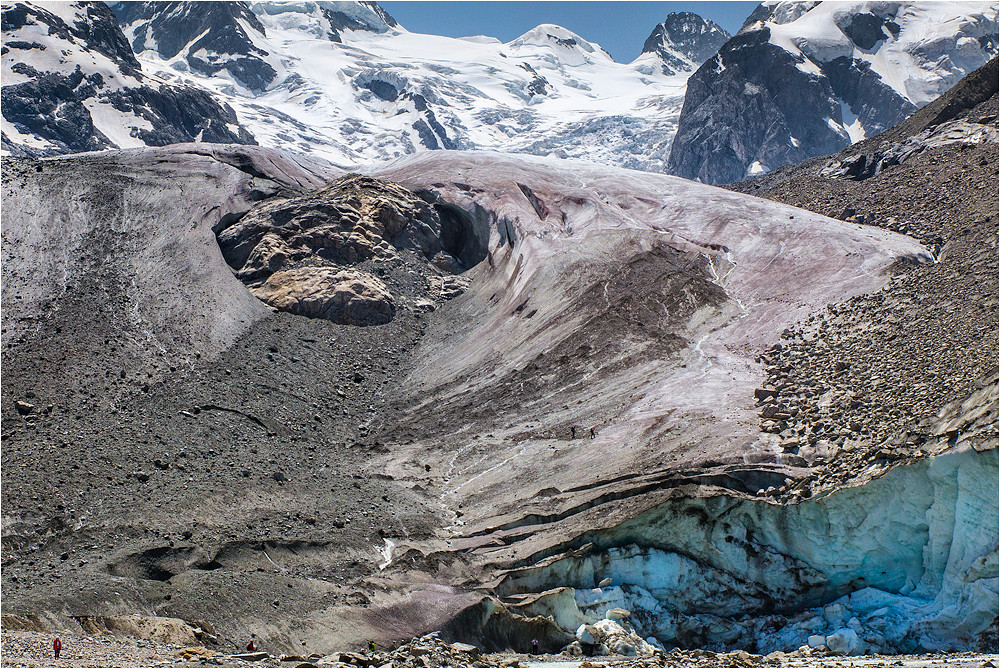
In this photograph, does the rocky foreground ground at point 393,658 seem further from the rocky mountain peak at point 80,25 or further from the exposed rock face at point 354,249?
the rocky mountain peak at point 80,25

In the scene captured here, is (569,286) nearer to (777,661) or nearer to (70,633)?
(777,661)

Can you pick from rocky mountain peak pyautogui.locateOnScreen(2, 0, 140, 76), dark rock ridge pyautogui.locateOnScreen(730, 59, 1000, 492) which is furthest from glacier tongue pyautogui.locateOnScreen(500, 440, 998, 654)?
Result: rocky mountain peak pyautogui.locateOnScreen(2, 0, 140, 76)

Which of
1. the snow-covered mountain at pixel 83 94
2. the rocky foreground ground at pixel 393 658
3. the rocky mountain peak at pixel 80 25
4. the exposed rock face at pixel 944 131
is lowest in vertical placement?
the rocky foreground ground at pixel 393 658

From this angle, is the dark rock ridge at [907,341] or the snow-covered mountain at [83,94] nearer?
the dark rock ridge at [907,341]

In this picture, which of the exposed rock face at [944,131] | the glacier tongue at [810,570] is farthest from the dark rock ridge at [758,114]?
the glacier tongue at [810,570]

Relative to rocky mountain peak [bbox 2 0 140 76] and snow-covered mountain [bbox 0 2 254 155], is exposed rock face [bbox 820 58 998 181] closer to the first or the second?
snow-covered mountain [bbox 0 2 254 155]

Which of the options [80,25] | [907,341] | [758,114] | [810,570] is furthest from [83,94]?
[810,570]
